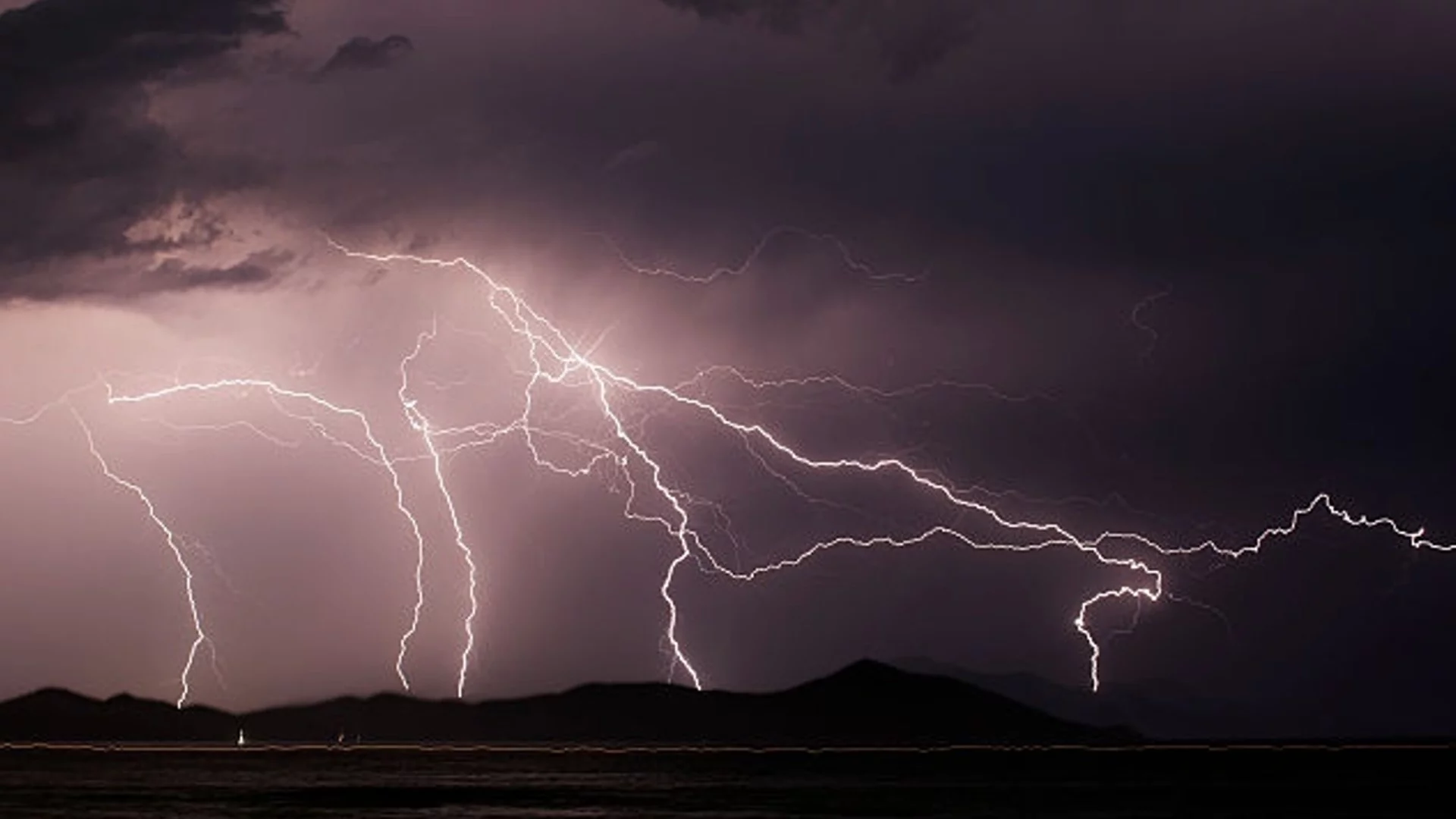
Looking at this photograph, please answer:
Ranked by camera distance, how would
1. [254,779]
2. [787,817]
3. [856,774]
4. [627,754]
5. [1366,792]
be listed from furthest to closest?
1. [627,754]
2. [856,774]
3. [254,779]
4. [1366,792]
5. [787,817]

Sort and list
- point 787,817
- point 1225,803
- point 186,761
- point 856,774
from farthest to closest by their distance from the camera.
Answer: point 186,761, point 856,774, point 1225,803, point 787,817

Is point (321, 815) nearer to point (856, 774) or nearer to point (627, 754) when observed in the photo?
point (856, 774)

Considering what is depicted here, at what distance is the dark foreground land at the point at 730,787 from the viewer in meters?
54.7

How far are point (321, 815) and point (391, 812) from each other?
3.28m

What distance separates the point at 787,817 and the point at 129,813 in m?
16.3

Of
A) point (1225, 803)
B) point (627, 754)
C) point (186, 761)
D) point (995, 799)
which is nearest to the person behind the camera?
point (1225, 803)

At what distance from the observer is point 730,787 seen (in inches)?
2938

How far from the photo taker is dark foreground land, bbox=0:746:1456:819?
54.7 meters

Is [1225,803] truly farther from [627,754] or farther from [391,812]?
[627,754]

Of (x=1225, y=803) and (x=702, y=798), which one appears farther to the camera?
(x=702, y=798)

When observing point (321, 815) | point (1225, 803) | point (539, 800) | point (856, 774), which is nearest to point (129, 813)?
point (321, 815)

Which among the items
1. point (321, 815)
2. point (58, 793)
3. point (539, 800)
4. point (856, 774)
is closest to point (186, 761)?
point (856, 774)

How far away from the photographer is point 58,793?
64.8 meters

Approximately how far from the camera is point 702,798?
6347 centimetres
